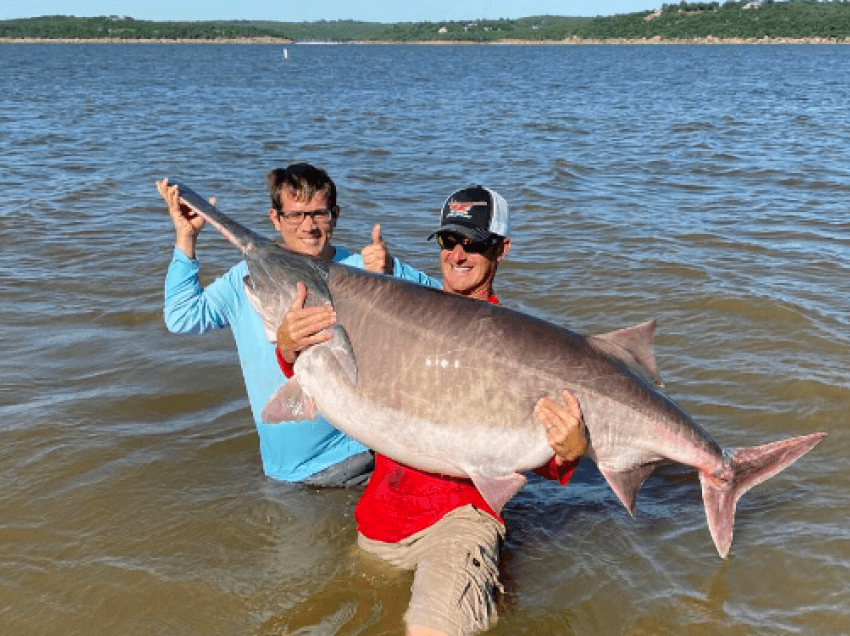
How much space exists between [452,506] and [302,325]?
44.8 inches

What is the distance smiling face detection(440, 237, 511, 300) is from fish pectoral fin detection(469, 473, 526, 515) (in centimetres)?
90

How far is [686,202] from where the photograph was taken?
1360 centimetres

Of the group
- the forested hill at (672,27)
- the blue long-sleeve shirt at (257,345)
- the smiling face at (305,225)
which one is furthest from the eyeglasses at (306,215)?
the forested hill at (672,27)

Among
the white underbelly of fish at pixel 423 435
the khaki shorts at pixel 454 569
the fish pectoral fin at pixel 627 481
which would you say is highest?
the white underbelly of fish at pixel 423 435

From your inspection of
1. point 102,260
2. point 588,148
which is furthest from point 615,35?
point 102,260

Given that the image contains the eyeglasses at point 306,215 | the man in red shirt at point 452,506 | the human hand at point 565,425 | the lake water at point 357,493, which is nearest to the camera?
the human hand at point 565,425

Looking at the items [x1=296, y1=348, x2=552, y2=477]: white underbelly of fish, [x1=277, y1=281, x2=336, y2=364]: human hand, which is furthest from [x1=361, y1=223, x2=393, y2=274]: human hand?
[x1=296, y1=348, x2=552, y2=477]: white underbelly of fish

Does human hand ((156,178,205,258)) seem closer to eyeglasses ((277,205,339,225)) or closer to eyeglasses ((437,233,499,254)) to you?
eyeglasses ((277,205,339,225))

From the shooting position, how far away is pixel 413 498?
4.11 metres

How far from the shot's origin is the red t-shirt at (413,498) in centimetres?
409

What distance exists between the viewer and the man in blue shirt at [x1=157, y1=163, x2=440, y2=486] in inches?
177

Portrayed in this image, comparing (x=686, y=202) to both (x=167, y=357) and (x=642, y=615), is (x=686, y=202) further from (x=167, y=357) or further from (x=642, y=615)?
(x=642, y=615)

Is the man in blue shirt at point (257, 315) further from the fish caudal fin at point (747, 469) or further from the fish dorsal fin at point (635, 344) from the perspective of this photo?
the fish caudal fin at point (747, 469)

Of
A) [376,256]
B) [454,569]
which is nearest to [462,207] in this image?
[376,256]
